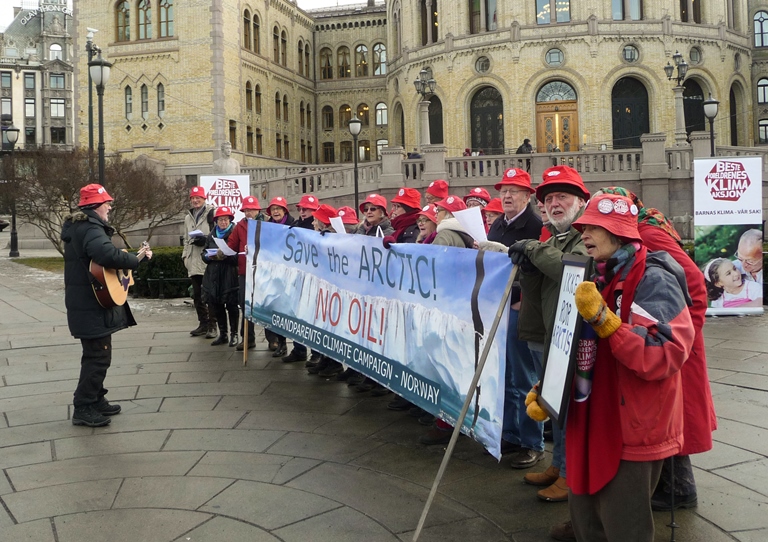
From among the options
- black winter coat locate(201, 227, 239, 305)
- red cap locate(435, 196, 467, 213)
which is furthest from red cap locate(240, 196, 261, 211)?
red cap locate(435, 196, 467, 213)

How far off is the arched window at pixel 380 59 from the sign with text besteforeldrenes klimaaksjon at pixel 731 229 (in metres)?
46.2

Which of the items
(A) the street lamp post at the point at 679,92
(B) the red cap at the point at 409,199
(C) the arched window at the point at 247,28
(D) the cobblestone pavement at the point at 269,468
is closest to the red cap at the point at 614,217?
(D) the cobblestone pavement at the point at 269,468

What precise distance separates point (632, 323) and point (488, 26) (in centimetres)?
4111

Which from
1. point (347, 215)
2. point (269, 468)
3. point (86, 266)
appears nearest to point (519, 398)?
point (269, 468)

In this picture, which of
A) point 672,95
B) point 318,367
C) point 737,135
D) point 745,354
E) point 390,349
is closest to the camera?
point 390,349

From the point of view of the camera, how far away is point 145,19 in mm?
42562

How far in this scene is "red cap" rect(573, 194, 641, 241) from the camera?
3.49 m

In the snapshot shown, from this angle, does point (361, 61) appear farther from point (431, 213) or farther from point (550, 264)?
point (550, 264)

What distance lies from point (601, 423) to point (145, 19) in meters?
44.5

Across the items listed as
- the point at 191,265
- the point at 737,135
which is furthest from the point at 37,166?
the point at 737,135

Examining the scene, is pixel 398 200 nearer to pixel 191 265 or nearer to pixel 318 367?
pixel 318 367

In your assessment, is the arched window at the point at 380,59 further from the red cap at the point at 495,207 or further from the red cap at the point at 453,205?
the red cap at the point at 453,205

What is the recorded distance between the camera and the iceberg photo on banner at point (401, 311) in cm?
498

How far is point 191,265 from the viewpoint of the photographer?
37.9ft
